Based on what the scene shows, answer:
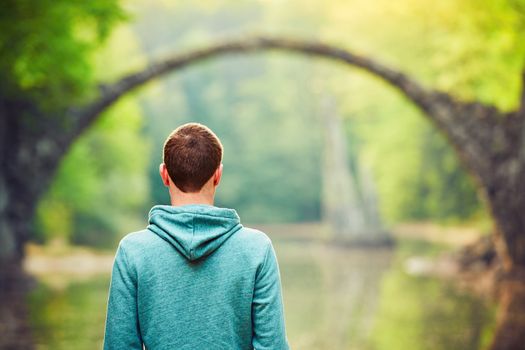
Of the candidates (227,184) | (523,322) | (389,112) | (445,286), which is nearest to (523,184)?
(445,286)

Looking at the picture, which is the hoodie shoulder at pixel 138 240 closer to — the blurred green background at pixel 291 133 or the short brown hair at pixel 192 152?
the short brown hair at pixel 192 152

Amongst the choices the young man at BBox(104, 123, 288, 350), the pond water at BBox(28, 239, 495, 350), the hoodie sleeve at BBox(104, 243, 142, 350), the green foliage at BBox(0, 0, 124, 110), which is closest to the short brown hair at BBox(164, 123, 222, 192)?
the young man at BBox(104, 123, 288, 350)

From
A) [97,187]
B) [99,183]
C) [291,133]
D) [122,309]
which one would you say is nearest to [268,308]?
[122,309]

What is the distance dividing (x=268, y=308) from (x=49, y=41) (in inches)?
359

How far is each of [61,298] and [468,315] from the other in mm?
5750

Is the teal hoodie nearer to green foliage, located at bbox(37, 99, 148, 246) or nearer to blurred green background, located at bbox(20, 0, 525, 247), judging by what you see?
blurred green background, located at bbox(20, 0, 525, 247)

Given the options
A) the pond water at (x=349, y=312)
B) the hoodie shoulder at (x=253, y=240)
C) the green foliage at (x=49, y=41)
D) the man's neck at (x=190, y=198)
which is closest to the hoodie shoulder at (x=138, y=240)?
the man's neck at (x=190, y=198)

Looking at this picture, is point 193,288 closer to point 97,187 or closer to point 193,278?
point 193,278

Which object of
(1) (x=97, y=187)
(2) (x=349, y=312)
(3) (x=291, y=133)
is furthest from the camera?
(3) (x=291, y=133)

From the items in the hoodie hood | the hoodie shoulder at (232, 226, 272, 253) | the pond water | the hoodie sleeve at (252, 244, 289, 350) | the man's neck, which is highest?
the man's neck

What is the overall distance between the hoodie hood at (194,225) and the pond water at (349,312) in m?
5.63

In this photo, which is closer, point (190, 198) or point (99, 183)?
point (190, 198)

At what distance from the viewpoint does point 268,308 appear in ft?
8.41

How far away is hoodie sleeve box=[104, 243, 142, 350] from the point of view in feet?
8.38
